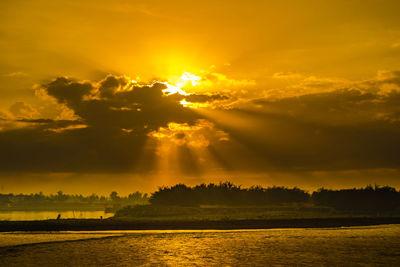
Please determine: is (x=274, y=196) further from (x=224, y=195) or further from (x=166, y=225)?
(x=166, y=225)

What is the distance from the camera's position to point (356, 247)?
39906mm

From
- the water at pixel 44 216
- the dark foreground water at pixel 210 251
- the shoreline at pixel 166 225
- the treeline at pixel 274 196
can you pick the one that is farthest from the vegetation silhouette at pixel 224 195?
the dark foreground water at pixel 210 251

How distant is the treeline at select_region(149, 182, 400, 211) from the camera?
104900 mm

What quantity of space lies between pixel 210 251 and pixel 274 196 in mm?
80316

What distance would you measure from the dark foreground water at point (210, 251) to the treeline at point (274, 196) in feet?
190

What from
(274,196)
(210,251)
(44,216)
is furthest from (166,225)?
(44,216)

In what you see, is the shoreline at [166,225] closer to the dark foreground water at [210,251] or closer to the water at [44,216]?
the dark foreground water at [210,251]

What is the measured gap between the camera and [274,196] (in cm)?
11562

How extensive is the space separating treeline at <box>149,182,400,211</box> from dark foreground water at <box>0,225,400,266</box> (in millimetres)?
57863

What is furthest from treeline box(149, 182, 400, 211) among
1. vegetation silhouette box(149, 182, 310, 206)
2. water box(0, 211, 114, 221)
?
water box(0, 211, 114, 221)

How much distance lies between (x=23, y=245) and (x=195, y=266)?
2071 cm

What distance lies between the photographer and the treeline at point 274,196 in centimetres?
10490

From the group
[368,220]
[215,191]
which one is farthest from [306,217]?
[215,191]

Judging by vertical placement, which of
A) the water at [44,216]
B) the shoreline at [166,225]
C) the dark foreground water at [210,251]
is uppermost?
the water at [44,216]
